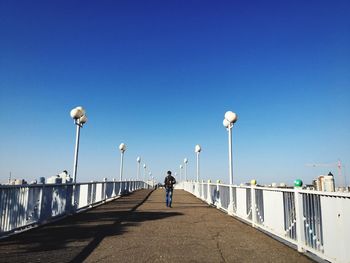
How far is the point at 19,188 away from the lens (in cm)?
765

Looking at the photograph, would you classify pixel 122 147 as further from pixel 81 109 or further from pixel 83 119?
pixel 81 109

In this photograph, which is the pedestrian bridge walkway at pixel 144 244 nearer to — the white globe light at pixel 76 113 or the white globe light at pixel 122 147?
the white globe light at pixel 76 113

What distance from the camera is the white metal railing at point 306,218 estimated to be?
4676 millimetres

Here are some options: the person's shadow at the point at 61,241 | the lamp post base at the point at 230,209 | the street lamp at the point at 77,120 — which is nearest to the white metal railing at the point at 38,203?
the person's shadow at the point at 61,241

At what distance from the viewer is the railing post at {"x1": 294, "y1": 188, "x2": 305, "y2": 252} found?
610 cm

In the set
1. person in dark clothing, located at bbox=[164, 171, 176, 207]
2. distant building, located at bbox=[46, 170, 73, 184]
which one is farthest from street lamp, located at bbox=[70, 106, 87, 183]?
person in dark clothing, located at bbox=[164, 171, 176, 207]

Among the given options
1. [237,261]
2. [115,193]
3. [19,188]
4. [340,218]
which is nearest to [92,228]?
[19,188]

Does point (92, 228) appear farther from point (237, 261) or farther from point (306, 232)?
point (306, 232)

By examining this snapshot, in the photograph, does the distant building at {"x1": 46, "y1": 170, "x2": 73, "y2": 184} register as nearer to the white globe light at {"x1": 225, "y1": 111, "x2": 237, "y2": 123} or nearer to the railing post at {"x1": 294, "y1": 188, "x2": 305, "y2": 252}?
the white globe light at {"x1": 225, "y1": 111, "x2": 237, "y2": 123}

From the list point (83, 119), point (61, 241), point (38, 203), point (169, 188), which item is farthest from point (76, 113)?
point (61, 241)

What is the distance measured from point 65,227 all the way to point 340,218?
707cm

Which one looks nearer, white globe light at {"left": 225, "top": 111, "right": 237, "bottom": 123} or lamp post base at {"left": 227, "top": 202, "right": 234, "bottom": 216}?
lamp post base at {"left": 227, "top": 202, "right": 234, "bottom": 216}

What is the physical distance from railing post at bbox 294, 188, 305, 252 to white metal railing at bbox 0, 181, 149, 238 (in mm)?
6323

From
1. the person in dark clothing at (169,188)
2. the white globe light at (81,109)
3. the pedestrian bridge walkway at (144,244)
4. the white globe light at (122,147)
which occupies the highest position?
the white globe light at (81,109)
